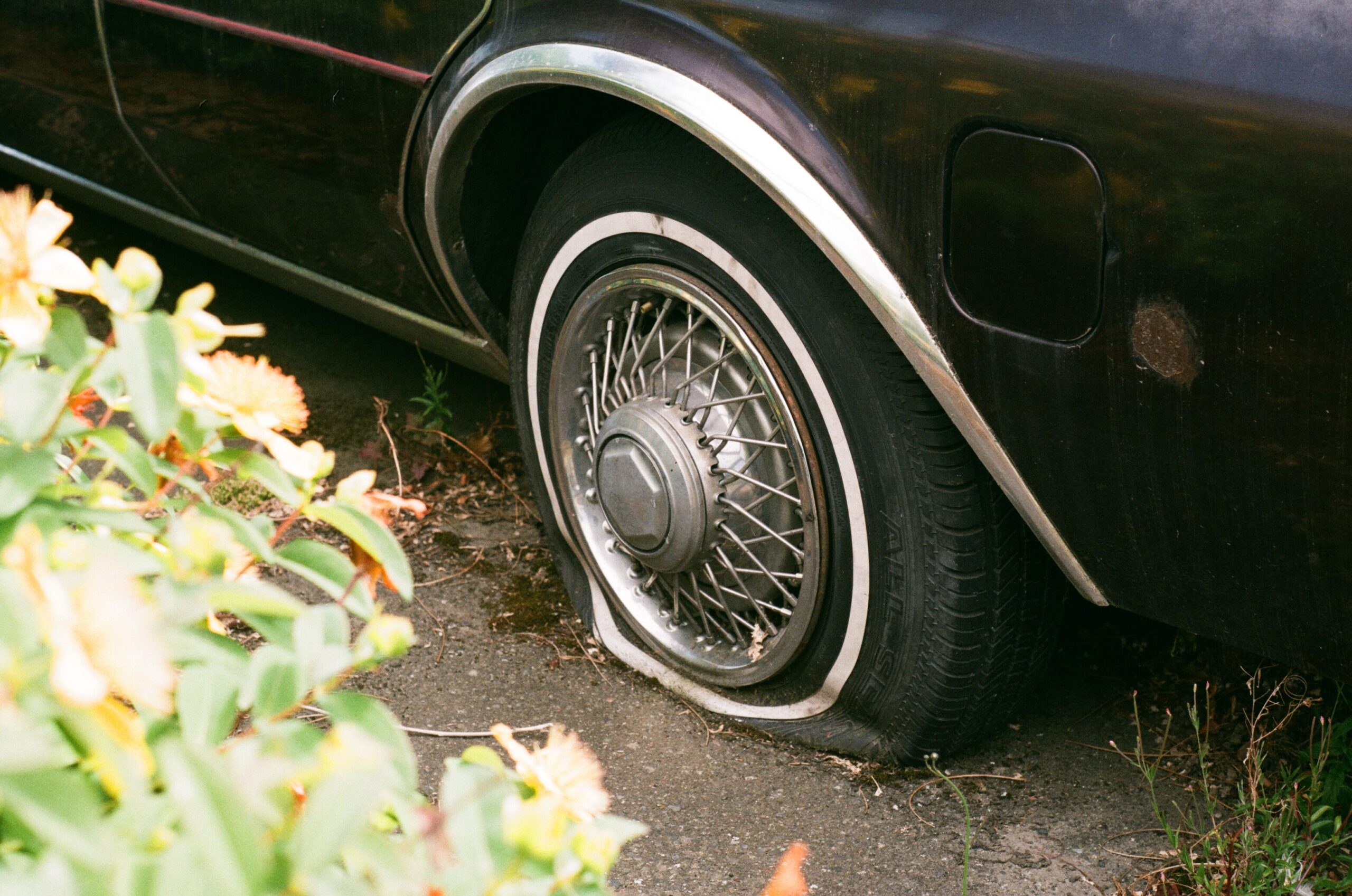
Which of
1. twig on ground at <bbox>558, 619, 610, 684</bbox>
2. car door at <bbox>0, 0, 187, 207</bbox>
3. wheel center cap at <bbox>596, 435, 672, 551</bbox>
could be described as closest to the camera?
wheel center cap at <bbox>596, 435, 672, 551</bbox>

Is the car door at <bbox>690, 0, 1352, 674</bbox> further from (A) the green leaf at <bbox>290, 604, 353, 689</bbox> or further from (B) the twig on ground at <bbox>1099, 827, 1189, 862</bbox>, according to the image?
(A) the green leaf at <bbox>290, 604, 353, 689</bbox>

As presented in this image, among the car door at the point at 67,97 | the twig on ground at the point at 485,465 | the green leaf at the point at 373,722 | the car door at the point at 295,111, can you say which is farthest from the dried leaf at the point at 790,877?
the car door at the point at 67,97

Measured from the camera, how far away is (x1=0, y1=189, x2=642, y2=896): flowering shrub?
1.66ft

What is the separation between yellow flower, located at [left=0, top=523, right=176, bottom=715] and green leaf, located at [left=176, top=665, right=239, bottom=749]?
8 cm

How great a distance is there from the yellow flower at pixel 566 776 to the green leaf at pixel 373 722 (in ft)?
0.18

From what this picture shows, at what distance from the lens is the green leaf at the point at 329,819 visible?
502 millimetres

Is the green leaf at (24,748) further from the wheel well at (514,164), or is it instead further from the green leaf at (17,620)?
the wheel well at (514,164)

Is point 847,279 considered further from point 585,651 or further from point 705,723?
point 585,651

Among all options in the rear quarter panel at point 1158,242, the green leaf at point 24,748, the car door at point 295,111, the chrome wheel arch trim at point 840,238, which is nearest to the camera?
the green leaf at point 24,748

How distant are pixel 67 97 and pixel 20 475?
2508mm

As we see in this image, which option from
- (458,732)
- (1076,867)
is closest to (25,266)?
(458,732)

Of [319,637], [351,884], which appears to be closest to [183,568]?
[319,637]

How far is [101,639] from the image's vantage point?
0.52 meters

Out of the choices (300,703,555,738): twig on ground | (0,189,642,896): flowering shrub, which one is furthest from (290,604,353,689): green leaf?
(300,703,555,738): twig on ground
